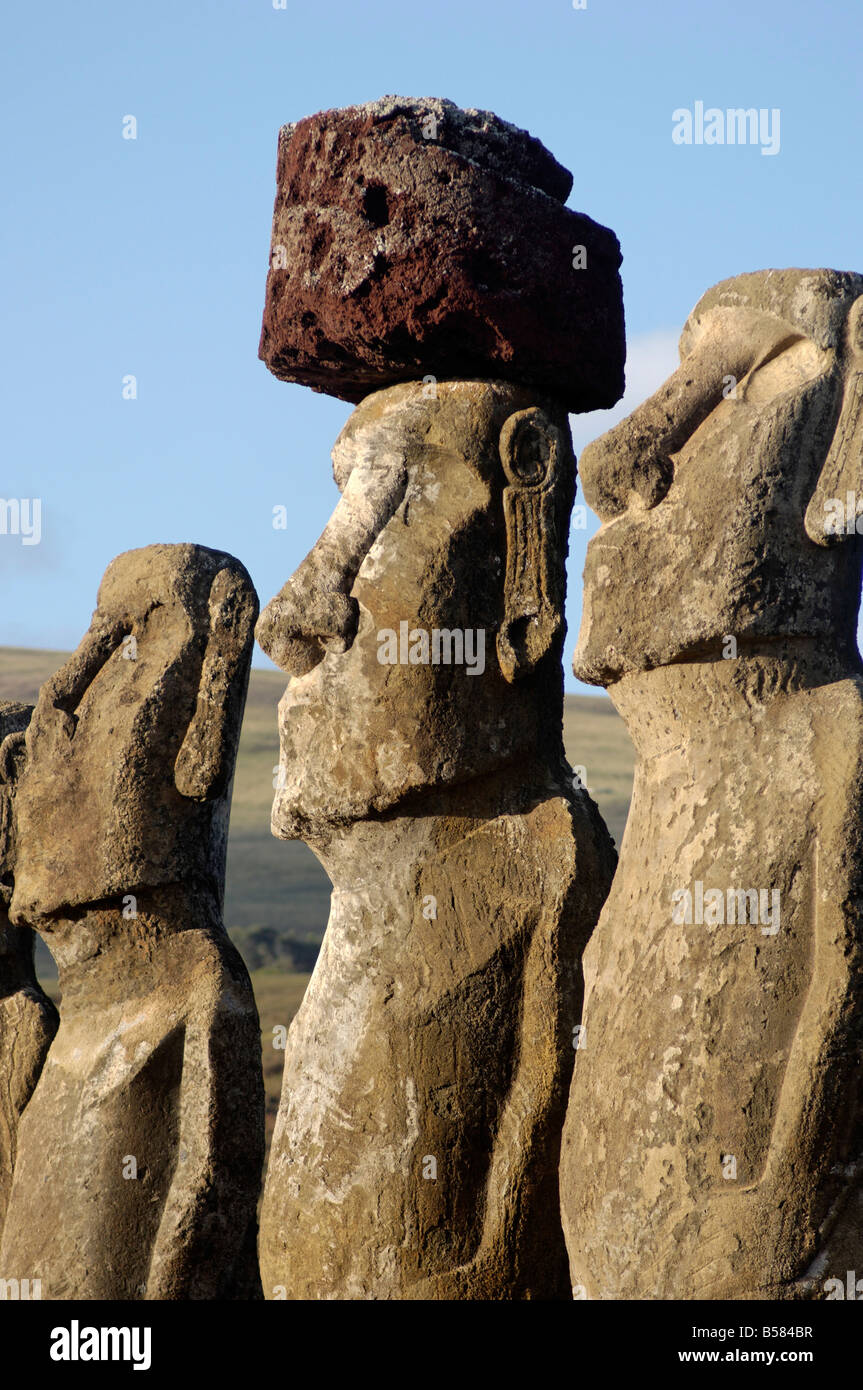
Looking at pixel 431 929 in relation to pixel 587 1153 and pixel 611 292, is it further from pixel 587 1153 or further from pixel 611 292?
pixel 611 292

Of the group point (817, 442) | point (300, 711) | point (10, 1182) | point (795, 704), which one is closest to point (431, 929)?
point (300, 711)

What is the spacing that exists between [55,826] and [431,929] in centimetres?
168

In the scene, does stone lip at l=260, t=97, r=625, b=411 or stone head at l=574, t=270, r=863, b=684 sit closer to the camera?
stone head at l=574, t=270, r=863, b=684

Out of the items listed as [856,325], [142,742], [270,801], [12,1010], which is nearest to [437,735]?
[142,742]

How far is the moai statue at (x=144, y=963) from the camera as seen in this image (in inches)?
219

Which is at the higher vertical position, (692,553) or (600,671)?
(692,553)

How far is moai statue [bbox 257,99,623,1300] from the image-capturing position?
15.2 ft

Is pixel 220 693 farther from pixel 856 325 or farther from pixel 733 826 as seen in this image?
pixel 856 325

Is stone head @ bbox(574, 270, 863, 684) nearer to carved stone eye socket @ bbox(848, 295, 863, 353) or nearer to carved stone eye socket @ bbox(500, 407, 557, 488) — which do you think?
carved stone eye socket @ bbox(848, 295, 863, 353)

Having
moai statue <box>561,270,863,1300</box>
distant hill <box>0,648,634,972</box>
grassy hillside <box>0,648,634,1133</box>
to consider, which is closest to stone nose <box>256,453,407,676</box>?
moai statue <box>561,270,863,1300</box>

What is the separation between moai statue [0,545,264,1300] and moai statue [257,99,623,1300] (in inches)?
31.6

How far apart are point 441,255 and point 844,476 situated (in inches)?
60.1

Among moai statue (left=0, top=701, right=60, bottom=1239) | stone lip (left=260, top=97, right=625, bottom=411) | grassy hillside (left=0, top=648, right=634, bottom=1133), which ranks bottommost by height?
grassy hillside (left=0, top=648, right=634, bottom=1133)

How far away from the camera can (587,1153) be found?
12.6ft
